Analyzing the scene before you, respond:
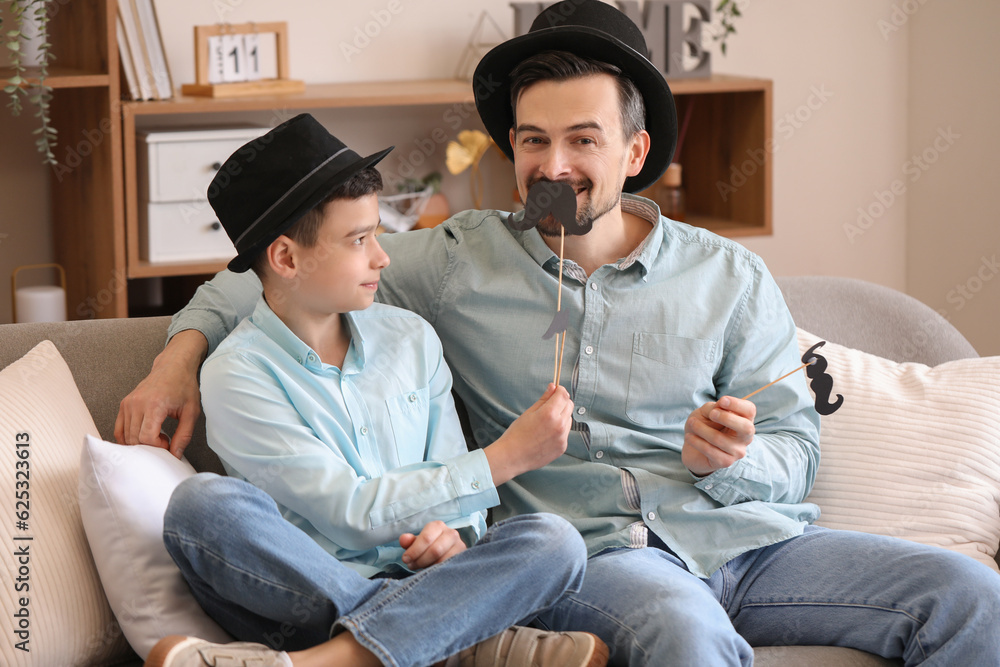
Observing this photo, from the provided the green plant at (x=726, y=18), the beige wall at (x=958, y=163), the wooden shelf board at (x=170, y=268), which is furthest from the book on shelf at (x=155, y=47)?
the beige wall at (x=958, y=163)

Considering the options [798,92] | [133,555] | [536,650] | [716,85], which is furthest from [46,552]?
[798,92]

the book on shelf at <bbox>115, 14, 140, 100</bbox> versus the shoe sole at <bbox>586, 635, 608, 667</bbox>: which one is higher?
the book on shelf at <bbox>115, 14, 140, 100</bbox>

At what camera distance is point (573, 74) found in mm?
1611

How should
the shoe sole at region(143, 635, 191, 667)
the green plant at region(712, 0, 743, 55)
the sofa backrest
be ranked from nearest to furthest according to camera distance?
1. the shoe sole at region(143, 635, 191, 667)
2. the sofa backrest
3. the green plant at region(712, 0, 743, 55)

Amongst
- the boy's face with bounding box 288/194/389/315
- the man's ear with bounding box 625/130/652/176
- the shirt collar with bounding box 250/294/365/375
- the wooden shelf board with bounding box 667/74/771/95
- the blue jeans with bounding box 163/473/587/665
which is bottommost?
the blue jeans with bounding box 163/473/587/665

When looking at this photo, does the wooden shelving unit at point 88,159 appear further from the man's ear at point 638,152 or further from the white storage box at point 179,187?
the man's ear at point 638,152

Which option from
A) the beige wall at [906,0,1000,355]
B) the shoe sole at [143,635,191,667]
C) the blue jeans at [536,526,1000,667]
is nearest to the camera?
the shoe sole at [143,635,191,667]

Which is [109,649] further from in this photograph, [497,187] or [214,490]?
[497,187]

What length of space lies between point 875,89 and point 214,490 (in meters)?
2.92

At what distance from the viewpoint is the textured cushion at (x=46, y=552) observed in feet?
4.33

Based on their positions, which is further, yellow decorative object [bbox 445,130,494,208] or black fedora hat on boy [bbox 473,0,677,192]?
yellow decorative object [bbox 445,130,494,208]

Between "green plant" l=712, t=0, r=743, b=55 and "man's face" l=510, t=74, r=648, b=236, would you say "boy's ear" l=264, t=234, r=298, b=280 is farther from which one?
"green plant" l=712, t=0, r=743, b=55

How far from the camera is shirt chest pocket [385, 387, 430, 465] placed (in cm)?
151

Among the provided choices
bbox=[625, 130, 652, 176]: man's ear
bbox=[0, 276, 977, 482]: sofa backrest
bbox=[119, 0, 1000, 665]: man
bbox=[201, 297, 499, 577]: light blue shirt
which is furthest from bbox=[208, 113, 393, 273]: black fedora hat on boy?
bbox=[625, 130, 652, 176]: man's ear
